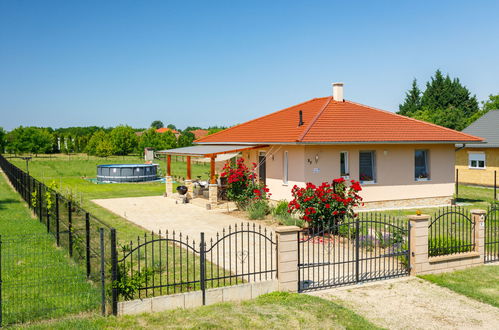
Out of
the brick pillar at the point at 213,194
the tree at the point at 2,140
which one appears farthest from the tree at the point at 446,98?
the tree at the point at 2,140

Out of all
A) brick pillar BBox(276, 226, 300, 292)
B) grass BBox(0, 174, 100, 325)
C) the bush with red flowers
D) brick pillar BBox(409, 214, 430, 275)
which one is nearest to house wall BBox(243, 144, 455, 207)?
the bush with red flowers

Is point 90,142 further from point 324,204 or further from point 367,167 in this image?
point 324,204

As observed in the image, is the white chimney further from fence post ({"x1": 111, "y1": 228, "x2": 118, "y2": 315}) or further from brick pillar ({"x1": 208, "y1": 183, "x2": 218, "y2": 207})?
fence post ({"x1": 111, "y1": 228, "x2": 118, "y2": 315})

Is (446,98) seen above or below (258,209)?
above

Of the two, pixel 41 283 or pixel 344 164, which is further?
pixel 344 164

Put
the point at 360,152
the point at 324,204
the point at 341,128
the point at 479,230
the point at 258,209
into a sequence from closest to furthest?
the point at 479,230, the point at 324,204, the point at 258,209, the point at 341,128, the point at 360,152

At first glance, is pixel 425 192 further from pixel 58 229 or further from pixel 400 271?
pixel 58 229

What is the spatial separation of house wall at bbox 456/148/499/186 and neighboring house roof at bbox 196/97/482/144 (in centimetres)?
778

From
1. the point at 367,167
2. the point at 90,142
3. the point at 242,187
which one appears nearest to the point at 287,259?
the point at 242,187

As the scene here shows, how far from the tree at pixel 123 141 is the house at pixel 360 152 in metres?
65.5

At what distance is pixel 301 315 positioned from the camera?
26.6 ft

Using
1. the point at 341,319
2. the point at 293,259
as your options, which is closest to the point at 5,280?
the point at 293,259

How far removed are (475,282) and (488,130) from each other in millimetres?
25447

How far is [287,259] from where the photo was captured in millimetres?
9227
